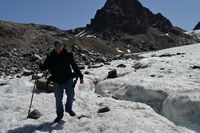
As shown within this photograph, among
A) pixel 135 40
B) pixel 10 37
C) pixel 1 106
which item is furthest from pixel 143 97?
pixel 135 40

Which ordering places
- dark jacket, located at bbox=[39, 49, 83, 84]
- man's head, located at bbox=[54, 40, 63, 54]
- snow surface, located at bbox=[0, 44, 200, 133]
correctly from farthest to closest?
dark jacket, located at bbox=[39, 49, 83, 84], man's head, located at bbox=[54, 40, 63, 54], snow surface, located at bbox=[0, 44, 200, 133]

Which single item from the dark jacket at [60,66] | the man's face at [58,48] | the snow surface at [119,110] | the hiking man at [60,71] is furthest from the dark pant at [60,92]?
the man's face at [58,48]

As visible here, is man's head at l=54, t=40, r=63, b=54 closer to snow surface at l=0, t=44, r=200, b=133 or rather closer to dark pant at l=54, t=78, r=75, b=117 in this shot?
dark pant at l=54, t=78, r=75, b=117

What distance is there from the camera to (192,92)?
8.92m

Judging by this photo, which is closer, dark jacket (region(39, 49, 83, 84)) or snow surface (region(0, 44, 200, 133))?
snow surface (region(0, 44, 200, 133))

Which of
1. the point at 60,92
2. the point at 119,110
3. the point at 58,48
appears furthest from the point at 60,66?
the point at 119,110

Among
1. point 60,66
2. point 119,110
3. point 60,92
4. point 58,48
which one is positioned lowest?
point 119,110

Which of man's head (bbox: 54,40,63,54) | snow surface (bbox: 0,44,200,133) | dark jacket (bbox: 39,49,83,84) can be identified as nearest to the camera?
snow surface (bbox: 0,44,200,133)

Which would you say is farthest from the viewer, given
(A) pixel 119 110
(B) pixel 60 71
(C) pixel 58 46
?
(A) pixel 119 110

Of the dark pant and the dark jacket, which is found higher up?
the dark jacket

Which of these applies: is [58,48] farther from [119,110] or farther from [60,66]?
[119,110]

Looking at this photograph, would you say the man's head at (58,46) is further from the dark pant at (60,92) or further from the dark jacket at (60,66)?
the dark pant at (60,92)

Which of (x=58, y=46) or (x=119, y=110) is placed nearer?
(x=58, y=46)

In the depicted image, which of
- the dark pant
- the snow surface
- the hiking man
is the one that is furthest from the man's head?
the snow surface
